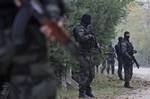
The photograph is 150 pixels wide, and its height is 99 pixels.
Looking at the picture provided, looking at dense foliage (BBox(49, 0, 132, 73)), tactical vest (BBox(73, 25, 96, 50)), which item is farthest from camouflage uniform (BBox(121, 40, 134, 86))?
tactical vest (BBox(73, 25, 96, 50))

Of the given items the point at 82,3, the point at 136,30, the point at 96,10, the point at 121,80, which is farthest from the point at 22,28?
the point at 136,30

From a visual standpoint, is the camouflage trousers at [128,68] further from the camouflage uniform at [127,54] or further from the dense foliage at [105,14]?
the dense foliage at [105,14]

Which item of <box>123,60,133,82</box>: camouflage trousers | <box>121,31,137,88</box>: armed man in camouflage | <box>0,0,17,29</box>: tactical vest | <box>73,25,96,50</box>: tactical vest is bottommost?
<box>123,60,133,82</box>: camouflage trousers

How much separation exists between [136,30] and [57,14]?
69933mm

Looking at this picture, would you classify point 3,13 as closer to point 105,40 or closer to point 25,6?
point 25,6

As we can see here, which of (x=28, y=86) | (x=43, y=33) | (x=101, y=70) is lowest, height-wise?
(x=101, y=70)

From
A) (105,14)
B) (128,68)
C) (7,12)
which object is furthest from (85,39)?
(7,12)

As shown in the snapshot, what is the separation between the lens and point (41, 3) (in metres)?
3.39

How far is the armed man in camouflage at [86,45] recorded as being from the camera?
13.5m

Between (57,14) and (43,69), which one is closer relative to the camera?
(57,14)

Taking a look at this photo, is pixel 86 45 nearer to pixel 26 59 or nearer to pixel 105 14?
pixel 105 14

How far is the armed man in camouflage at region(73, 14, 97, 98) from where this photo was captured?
44.2ft

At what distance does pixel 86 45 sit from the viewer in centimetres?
1401

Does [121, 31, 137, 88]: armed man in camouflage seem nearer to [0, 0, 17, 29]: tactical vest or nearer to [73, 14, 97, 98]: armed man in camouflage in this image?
[73, 14, 97, 98]: armed man in camouflage
